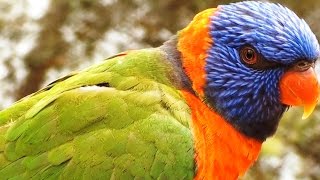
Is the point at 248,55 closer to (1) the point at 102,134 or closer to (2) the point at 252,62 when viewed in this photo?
(2) the point at 252,62

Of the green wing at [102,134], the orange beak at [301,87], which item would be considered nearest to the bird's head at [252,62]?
the orange beak at [301,87]

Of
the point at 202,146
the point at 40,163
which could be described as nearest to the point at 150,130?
the point at 202,146

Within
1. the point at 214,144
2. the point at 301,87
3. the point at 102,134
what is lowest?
the point at 214,144

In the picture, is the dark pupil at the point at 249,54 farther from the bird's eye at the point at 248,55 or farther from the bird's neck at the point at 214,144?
the bird's neck at the point at 214,144

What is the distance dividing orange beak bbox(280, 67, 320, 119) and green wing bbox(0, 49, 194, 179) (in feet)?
1.36

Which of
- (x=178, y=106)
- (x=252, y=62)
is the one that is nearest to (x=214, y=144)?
(x=178, y=106)

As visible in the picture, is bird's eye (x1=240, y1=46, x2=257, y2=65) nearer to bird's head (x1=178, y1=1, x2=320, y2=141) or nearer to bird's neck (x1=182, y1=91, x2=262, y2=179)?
bird's head (x1=178, y1=1, x2=320, y2=141)

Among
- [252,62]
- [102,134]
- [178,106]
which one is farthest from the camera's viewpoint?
[252,62]

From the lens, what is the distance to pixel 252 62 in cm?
256

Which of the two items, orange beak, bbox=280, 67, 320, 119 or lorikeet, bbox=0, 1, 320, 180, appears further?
orange beak, bbox=280, 67, 320, 119

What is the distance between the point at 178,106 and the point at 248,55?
0.36 m

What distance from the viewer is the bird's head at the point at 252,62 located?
8.14ft

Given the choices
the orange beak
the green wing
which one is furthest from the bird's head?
the green wing

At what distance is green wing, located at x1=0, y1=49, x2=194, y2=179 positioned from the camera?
7.61ft
